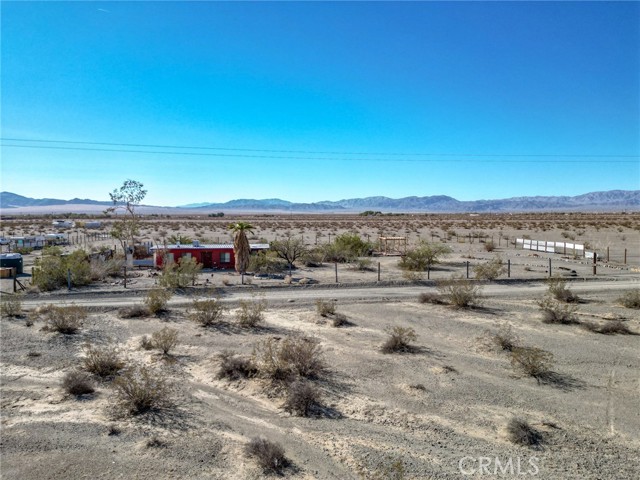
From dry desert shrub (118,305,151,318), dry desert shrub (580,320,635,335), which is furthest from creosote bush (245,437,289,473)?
dry desert shrub (580,320,635,335)

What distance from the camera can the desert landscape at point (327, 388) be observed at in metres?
9.07

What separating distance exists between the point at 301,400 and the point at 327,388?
55.3 inches

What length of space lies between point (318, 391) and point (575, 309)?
13.3m

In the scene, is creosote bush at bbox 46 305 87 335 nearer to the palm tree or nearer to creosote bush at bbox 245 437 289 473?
creosote bush at bbox 245 437 289 473

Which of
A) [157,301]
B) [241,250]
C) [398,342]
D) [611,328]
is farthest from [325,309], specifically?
[241,250]

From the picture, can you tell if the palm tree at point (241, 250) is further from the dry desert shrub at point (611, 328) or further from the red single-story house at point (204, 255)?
the dry desert shrub at point (611, 328)

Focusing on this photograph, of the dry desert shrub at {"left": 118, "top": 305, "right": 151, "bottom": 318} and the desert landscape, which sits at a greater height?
the dry desert shrub at {"left": 118, "top": 305, "right": 151, "bottom": 318}

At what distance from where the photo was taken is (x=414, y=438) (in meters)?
9.84

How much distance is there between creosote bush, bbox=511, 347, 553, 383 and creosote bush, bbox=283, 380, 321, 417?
610 cm

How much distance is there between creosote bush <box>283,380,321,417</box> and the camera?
36.7 feet

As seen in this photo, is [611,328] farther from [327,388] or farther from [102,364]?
[102,364]

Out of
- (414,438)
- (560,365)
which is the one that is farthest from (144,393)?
(560,365)

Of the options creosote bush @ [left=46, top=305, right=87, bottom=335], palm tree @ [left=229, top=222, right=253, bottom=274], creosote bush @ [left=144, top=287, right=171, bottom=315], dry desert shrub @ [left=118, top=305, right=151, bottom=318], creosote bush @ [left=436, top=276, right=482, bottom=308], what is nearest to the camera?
creosote bush @ [left=46, top=305, right=87, bottom=335]

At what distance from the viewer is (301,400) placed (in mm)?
11320
